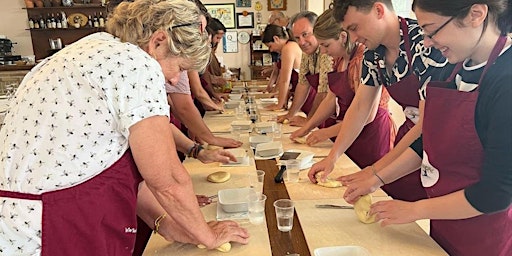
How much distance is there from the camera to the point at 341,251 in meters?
1.16

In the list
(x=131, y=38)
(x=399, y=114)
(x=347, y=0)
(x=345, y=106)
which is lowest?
(x=399, y=114)

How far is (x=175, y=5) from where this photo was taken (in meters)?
1.20

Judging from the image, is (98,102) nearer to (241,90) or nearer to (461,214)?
(461,214)

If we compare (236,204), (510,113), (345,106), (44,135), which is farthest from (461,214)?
(345,106)

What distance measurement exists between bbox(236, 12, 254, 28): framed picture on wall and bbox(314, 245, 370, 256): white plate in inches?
275

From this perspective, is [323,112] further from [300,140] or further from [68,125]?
[68,125]

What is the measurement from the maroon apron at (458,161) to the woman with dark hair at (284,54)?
99.0 inches

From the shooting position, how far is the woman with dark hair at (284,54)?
380 centimetres

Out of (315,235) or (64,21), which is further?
(64,21)

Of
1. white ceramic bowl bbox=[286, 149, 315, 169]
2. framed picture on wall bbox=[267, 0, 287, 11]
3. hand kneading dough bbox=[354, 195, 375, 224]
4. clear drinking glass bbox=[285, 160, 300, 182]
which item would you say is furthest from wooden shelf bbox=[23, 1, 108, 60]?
hand kneading dough bbox=[354, 195, 375, 224]

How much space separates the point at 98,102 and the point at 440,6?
34.7 inches

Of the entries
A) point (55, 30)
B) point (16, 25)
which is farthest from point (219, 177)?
point (16, 25)

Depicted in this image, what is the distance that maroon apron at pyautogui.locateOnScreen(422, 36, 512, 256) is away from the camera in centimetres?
113

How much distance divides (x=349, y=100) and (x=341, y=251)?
1.53m
